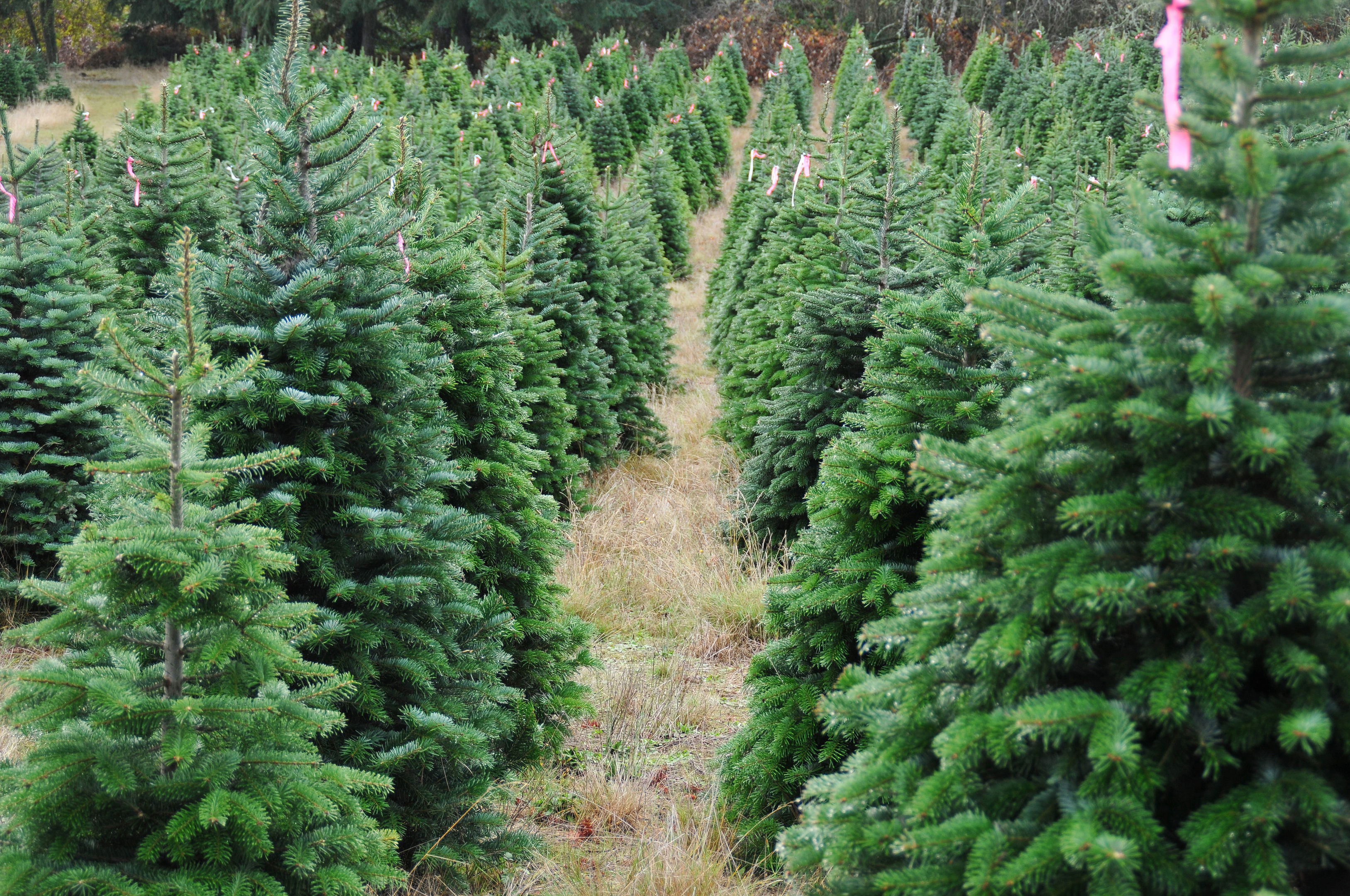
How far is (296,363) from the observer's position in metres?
3.19

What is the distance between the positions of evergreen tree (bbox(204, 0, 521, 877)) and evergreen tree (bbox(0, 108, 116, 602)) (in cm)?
313

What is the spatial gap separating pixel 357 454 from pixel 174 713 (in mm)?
1198

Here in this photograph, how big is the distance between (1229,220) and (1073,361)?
450 millimetres

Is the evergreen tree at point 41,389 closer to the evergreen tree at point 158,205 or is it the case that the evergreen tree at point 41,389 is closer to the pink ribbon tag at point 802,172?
the evergreen tree at point 158,205

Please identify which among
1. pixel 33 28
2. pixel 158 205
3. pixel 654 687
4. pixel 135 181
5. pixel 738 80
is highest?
pixel 33 28

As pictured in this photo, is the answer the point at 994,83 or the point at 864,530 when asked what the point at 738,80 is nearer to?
the point at 994,83

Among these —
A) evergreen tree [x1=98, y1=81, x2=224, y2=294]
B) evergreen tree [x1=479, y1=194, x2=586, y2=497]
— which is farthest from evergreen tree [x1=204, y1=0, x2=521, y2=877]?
evergreen tree [x1=98, y1=81, x2=224, y2=294]

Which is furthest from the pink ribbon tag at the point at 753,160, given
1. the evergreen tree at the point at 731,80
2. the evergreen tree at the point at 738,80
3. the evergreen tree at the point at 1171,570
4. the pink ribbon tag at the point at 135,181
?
the evergreen tree at the point at 738,80

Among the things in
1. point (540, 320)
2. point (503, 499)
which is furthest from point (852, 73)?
point (503, 499)

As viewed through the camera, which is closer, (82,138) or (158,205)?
(158,205)

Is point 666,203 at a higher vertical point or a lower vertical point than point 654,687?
higher

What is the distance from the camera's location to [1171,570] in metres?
1.82

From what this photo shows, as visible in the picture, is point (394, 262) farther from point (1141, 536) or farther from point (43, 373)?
point (43, 373)

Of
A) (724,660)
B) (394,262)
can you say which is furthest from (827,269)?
Result: (394,262)
